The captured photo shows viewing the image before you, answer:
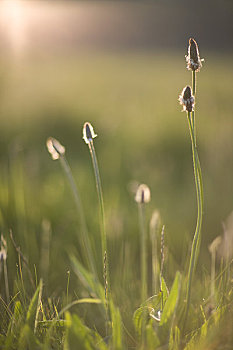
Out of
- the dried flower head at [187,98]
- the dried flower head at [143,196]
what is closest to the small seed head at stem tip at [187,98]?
the dried flower head at [187,98]

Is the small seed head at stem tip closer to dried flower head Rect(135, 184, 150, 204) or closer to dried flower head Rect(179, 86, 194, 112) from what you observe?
dried flower head Rect(179, 86, 194, 112)

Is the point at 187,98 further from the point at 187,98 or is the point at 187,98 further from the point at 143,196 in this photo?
the point at 143,196

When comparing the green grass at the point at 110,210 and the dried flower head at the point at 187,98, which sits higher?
the dried flower head at the point at 187,98

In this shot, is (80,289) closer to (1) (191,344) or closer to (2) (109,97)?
(1) (191,344)

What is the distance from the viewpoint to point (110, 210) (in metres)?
1.32

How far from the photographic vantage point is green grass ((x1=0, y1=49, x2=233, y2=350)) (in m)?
0.67

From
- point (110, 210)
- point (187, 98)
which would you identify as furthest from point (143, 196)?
point (110, 210)

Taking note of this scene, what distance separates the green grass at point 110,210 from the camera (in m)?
0.67

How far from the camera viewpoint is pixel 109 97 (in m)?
3.16

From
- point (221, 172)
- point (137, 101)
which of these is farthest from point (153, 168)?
point (137, 101)

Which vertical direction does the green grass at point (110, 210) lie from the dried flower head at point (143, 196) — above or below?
below

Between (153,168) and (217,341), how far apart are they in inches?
46.1

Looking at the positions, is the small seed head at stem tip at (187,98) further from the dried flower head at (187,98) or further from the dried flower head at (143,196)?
the dried flower head at (143,196)

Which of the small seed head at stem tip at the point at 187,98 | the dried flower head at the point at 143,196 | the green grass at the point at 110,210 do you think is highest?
the small seed head at stem tip at the point at 187,98
